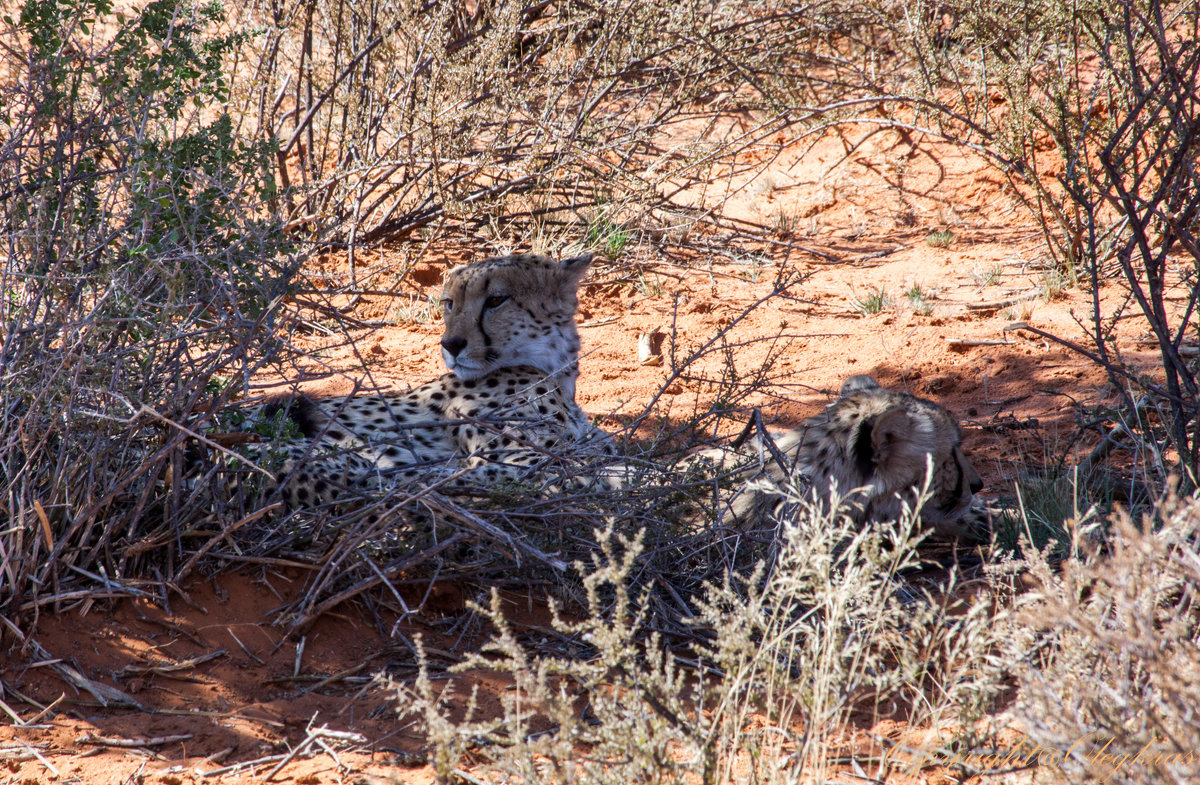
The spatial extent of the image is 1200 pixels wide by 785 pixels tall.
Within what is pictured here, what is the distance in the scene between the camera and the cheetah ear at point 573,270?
5.02 metres

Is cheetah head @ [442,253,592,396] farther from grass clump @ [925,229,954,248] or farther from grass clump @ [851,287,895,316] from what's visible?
grass clump @ [925,229,954,248]

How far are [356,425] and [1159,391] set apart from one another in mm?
3126

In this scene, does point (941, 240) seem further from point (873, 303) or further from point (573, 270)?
point (573, 270)

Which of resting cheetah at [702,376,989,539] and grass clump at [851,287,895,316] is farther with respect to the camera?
grass clump at [851,287,895,316]

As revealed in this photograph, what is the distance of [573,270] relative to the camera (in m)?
5.04

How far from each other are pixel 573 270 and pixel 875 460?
210cm

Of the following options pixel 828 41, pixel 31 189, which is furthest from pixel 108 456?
pixel 828 41

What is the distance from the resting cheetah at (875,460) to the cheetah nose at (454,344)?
163 cm

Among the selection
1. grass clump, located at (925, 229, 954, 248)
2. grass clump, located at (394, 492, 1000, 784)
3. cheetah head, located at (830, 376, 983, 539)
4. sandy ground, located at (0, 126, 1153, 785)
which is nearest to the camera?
grass clump, located at (394, 492, 1000, 784)

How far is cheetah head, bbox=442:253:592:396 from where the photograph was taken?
4.80 meters

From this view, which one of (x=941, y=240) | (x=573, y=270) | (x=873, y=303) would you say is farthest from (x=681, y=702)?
(x=941, y=240)

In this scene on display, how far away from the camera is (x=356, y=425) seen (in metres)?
4.57

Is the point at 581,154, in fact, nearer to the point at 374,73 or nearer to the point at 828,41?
the point at 374,73

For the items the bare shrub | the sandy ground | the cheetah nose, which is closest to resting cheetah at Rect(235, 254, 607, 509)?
the cheetah nose
